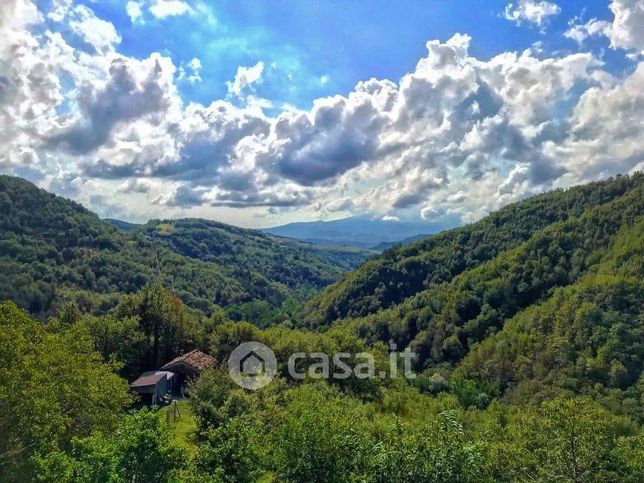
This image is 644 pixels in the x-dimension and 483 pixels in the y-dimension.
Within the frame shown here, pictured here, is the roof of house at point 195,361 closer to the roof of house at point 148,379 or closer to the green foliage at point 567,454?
the roof of house at point 148,379

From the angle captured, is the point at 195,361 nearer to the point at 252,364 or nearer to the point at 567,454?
the point at 252,364

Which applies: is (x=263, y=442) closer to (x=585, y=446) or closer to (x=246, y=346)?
(x=585, y=446)

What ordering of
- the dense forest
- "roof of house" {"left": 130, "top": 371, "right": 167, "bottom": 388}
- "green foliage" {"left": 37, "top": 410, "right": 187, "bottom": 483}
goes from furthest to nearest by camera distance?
"roof of house" {"left": 130, "top": 371, "right": 167, "bottom": 388} < the dense forest < "green foliage" {"left": 37, "top": 410, "right": 187, "bottom": 483}

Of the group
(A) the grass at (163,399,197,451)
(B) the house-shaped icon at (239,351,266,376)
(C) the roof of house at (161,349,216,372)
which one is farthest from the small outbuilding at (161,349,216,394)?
(A) the grass at (163,399,197,451)

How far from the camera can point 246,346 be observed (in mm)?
59344

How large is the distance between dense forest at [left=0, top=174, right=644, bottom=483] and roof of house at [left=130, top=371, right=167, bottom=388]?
3072 mm

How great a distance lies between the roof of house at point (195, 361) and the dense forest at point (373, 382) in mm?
2434

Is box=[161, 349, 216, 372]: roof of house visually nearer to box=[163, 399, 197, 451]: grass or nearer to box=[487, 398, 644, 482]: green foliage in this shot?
box=[163, 399, 197, 451]: grass

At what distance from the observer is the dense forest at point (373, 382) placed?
2158 cm

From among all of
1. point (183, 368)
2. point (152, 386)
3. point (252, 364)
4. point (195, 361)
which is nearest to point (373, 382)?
point (252, 364)

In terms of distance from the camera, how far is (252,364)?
54.2 meters

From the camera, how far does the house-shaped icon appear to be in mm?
50816

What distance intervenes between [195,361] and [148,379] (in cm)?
639

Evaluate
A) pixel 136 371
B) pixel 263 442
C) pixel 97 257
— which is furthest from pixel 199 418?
pixel 97 257
